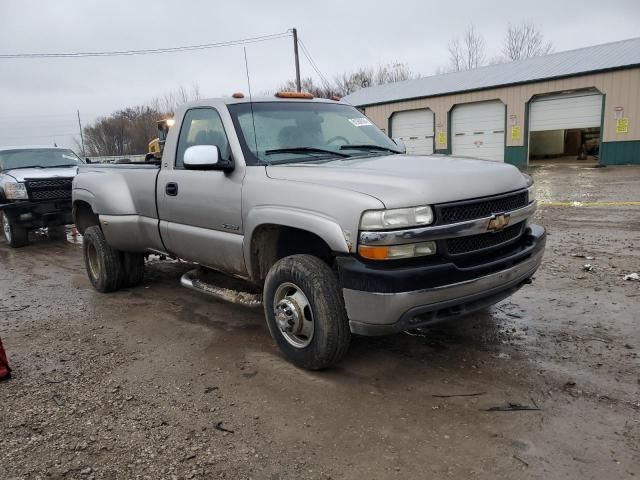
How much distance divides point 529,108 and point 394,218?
22.2 meters

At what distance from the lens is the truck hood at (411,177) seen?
304 centimetres

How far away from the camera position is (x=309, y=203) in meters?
3.32

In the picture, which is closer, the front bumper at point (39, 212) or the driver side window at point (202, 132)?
the driver side window at point (202, 132)


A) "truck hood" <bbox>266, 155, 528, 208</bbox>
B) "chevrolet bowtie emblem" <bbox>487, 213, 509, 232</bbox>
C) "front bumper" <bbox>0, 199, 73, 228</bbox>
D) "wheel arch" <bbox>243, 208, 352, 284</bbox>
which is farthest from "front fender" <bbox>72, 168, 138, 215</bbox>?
"front bumper" <bbox>0, 199, 73, 228</bbox>

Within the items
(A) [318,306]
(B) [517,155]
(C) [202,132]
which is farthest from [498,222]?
(B) [517,155]

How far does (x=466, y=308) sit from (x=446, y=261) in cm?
38

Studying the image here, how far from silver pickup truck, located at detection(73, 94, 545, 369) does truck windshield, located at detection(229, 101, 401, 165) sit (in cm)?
1

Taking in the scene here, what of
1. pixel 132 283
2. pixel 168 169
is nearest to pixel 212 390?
pixel 168 169

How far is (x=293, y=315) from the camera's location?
354 centimetres

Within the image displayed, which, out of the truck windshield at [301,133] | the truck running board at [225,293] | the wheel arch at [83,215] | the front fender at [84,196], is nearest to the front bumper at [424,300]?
the truck running board at [225,293]

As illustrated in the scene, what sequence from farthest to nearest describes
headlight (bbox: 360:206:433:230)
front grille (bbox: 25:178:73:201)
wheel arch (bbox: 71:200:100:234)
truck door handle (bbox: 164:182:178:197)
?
front grille (bbox: 25:178:73:201), wheel arch (bbox: 71:200:100:234), truck door handle (bbox: 164:182:178:197), headlight (bbox: 360:206:433:230)

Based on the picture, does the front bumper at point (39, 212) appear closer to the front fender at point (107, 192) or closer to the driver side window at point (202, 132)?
the front fender at point (107, 192)

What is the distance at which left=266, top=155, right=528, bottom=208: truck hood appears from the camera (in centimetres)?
304

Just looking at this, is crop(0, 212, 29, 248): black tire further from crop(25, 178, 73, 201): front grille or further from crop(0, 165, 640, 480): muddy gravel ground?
crop(0, 165, 640, 480): muddy gravel ground
